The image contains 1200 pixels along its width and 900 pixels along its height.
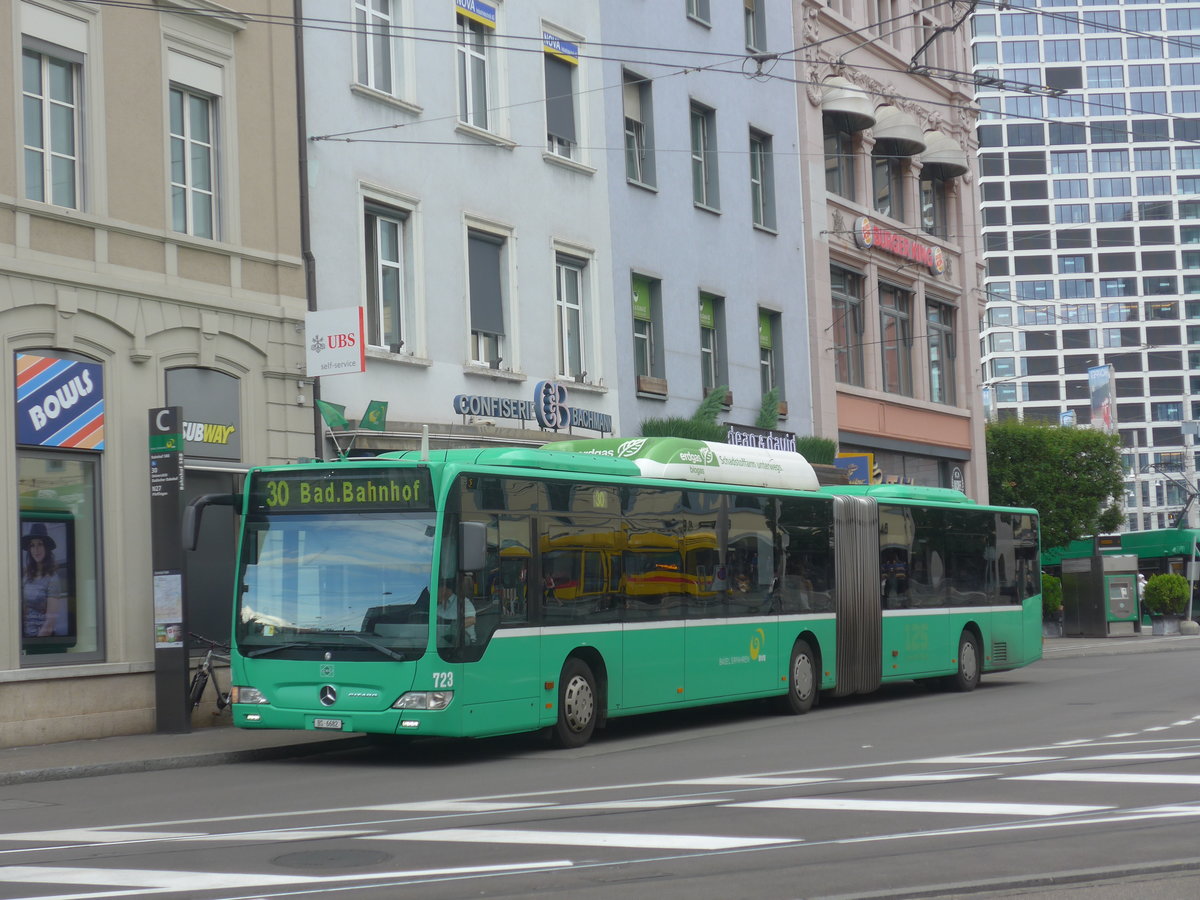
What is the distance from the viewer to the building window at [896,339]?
39.6 metres

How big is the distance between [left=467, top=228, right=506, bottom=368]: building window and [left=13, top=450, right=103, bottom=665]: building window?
25.3 ft

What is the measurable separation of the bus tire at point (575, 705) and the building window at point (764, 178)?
19.3 m

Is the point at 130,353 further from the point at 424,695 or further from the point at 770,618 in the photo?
the point at 770,618

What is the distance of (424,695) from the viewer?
1459 centimetres

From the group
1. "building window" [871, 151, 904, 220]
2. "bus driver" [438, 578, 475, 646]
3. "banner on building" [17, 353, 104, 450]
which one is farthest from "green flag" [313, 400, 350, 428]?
"building window" [871, 151, 904, 220]

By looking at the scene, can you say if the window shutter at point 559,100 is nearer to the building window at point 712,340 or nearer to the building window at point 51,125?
the building window at point 712,340

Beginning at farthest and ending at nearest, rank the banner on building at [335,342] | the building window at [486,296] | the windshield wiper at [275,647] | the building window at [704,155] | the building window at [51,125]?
the building window at [704,155], the building window at [486,296], the banner on building at [335,342], the building window at [51,125], the windshield wiper at [275,647]

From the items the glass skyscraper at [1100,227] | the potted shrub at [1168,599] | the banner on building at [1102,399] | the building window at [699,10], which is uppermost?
the glass skyscraper at [1100,227]

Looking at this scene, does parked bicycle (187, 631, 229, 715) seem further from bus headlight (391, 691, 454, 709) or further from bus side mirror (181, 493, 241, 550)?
bus headlight (391, 691, 454, 709)

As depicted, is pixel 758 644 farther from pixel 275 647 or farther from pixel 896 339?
pixel 896 339

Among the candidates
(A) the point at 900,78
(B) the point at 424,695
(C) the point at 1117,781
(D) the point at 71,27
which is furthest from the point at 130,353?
(A) the point at 900,78

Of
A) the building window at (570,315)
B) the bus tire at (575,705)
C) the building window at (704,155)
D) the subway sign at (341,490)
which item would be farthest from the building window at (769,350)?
the subway sign at (341,490)

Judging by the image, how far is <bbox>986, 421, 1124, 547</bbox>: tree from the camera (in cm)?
5362

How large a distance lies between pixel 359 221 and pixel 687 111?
10.8 meters
